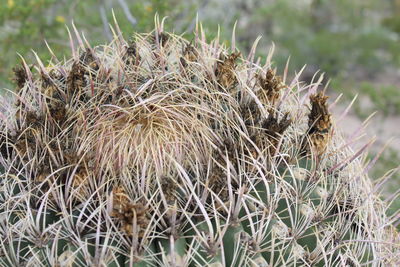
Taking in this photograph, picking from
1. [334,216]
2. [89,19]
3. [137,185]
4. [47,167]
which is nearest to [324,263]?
[334,216]

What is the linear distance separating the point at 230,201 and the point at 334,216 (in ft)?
1.41

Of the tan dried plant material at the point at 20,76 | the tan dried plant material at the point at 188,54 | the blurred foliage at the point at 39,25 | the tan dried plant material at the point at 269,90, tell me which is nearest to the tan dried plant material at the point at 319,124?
the tan dried plant material at the point at 269,90

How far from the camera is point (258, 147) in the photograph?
1.75m

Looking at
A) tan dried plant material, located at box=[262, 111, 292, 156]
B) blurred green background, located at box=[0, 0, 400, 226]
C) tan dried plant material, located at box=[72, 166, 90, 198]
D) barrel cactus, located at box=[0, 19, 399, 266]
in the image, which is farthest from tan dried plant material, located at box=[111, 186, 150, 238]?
blurred green background, located at box=[0, 0, 400, 226]

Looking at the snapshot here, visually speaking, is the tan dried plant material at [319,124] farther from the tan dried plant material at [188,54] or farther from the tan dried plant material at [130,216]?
the tan dried plant material at [130,216]

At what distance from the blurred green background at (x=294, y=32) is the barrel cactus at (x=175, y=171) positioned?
0.97 meters

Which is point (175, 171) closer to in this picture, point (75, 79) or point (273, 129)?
point (273, 129)

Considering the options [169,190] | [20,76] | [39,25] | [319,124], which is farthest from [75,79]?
[39,25]

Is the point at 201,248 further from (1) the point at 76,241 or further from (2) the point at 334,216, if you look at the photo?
(2) the point at 334,216

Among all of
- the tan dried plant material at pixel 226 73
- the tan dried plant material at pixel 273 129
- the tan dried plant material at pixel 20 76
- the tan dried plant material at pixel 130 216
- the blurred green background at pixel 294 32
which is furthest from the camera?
the blurred green background at pixel 294 32

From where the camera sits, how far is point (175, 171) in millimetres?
1666

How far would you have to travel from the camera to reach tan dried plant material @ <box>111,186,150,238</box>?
1.49 metres

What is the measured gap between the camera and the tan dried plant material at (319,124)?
1.89 metres

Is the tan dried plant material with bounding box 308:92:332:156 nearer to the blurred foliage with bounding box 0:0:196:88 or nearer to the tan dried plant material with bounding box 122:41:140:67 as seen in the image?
the tan dried plant material with bounding box 122:41:140:67
